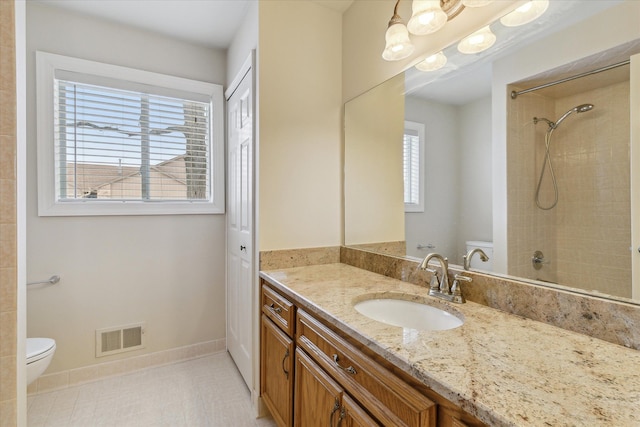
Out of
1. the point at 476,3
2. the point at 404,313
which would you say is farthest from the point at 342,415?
the point at 476,3

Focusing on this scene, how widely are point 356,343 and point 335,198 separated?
3.82 feet

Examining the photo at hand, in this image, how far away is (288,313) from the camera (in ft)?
4.56

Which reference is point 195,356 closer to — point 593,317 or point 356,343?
point 356,343

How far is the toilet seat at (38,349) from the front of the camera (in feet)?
5.30

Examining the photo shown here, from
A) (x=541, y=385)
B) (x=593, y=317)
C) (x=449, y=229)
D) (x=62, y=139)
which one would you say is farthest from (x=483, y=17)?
(x=62, y=139)

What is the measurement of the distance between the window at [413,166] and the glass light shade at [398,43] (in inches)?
13.0

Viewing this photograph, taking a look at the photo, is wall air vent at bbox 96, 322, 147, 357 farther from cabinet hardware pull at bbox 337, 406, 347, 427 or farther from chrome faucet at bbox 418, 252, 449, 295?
chrome faucet at bbox 418, 252, 449, 295

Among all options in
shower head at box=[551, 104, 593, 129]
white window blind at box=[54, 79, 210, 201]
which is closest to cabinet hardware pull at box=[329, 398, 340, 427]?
shower head at box=[551, 104, 593, 129]

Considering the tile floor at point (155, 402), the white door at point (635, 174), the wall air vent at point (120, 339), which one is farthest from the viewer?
the wall air vent at point (120, 339)

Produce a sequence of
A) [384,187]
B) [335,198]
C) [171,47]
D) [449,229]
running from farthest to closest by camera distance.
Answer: [171,47], [335,198], [384,187], [449,229]

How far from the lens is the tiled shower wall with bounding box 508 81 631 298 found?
0.86m

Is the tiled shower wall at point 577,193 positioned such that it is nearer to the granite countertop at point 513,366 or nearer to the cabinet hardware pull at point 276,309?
the granite countertop at point 513,366

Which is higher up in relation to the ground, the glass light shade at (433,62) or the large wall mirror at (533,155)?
the glass light shade at (433,62)

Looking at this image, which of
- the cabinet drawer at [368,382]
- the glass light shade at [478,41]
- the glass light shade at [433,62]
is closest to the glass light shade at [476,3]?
the glass light shade at [478,41]
